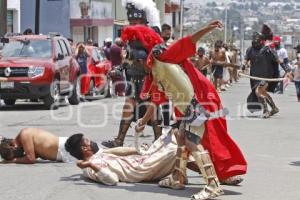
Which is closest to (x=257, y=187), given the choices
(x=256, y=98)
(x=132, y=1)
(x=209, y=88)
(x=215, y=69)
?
(x=209, y=88)

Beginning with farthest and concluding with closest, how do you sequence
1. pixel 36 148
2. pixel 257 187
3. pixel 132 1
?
pixel 132 1 → pixel 36 148 → pixel 257 187

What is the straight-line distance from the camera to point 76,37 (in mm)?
45281

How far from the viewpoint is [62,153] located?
9922 mm

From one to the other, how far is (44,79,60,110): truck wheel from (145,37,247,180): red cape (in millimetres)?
11228

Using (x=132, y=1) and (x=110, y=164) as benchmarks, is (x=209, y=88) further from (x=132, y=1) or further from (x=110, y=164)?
(x=132, y=1)

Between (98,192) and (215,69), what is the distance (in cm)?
2013

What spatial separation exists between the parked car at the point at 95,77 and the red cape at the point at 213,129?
15.3 metres

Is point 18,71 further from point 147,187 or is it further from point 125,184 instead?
point 147,187

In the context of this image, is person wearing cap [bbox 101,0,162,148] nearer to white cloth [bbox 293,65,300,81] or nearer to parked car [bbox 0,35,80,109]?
white cloth [bbox 293,65,300,81]

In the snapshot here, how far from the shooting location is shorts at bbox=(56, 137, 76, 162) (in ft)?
32.2

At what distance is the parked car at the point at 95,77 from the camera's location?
23.7 meters

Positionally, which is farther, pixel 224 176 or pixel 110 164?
pixel 110 164

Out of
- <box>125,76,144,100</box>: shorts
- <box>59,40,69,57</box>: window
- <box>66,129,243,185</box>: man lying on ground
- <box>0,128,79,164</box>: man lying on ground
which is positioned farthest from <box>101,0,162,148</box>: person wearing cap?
<box>59,40,69,57</box>: window

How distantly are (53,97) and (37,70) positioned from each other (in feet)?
2.90
